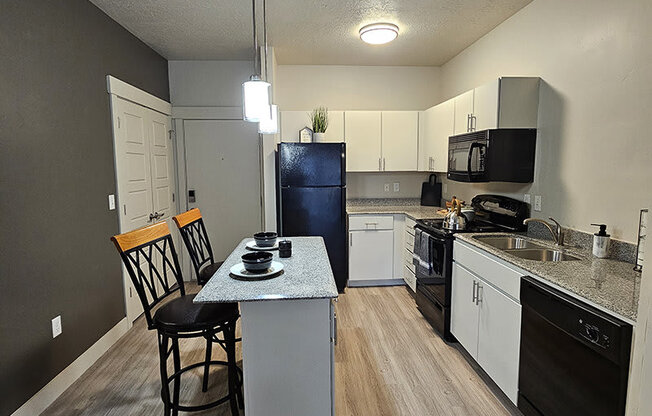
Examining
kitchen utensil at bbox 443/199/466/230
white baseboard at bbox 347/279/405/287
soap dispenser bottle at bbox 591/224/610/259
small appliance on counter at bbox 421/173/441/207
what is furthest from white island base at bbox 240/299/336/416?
small appliance on counter at bbox 421/173/441/207

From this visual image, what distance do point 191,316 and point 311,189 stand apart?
83.4 inches

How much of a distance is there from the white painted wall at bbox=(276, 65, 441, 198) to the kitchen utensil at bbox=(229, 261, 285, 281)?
107 inches

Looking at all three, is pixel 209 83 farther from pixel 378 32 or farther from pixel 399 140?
pixel 399 140

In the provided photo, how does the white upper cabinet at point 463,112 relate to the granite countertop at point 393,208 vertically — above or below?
above

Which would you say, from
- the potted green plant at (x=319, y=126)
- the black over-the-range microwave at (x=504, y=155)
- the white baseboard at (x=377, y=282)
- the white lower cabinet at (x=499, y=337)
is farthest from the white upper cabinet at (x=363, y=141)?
the white lower cabinet at (x=499, y=337)

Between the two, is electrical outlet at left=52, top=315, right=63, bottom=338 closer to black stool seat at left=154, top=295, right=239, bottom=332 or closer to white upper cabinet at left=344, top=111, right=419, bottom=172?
black stool seat at left=154, top=295, right=239, bottom=332

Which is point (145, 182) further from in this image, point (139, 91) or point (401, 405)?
point (401, 405)

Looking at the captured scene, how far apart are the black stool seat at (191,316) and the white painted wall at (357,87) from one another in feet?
9.80

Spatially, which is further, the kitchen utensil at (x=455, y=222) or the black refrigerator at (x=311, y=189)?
the black refrigerator at (x=311, y=189)

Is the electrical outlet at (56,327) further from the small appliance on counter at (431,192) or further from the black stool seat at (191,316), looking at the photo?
the small appliance on counter at (431,192)

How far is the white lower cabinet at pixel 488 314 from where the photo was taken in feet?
6.48

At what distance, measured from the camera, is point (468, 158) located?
9.50 ft

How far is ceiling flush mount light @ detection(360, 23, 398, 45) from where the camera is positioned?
3066 mm

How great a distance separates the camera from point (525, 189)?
283 cm
